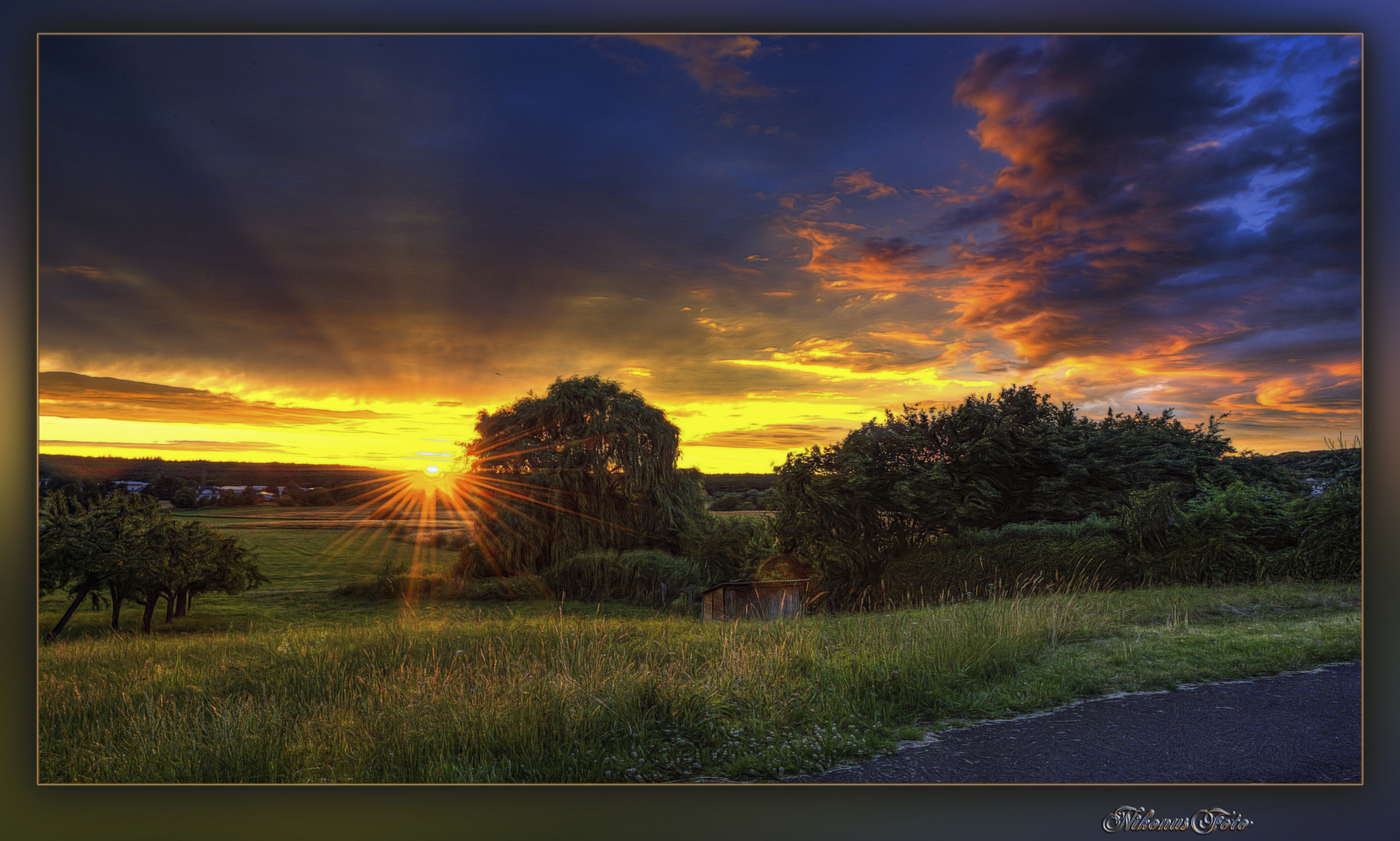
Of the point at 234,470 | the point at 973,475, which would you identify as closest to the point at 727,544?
the point at 973,475

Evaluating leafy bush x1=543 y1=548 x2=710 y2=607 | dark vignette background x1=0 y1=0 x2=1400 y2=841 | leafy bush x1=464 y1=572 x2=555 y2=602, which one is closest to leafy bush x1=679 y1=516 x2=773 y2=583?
leafy bush x1=543 y1=548 x2=710 y2=607

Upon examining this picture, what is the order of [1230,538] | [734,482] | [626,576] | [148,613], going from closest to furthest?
1. [148,613]
2. [1230,538]
3. [734,482]
4. [626,576]

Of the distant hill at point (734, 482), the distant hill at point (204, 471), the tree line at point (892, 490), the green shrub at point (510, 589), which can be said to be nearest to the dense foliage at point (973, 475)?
the tree line at point (892, 490)

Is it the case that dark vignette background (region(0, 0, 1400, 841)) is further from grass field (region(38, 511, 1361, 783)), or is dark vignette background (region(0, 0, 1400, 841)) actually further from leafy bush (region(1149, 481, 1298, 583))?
leafy bush (region(1149, 481, 1298, 583))

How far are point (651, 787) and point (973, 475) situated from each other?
14.2 feet

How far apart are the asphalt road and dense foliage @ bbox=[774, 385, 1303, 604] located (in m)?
1.77

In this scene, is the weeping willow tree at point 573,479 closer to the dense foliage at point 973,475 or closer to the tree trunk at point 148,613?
the dense foliage at point 973,475

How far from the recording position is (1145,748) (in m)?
3.12

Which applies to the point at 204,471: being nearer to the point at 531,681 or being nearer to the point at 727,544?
the point at 531,681

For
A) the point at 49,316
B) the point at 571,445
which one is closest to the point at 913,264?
the point at 571,445

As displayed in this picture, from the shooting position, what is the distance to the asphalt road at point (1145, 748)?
3.07 metres

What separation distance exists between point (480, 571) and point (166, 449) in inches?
90.7

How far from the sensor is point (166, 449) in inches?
153

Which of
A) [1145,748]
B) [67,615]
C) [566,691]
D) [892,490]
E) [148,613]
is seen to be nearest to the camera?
[1145,748]
